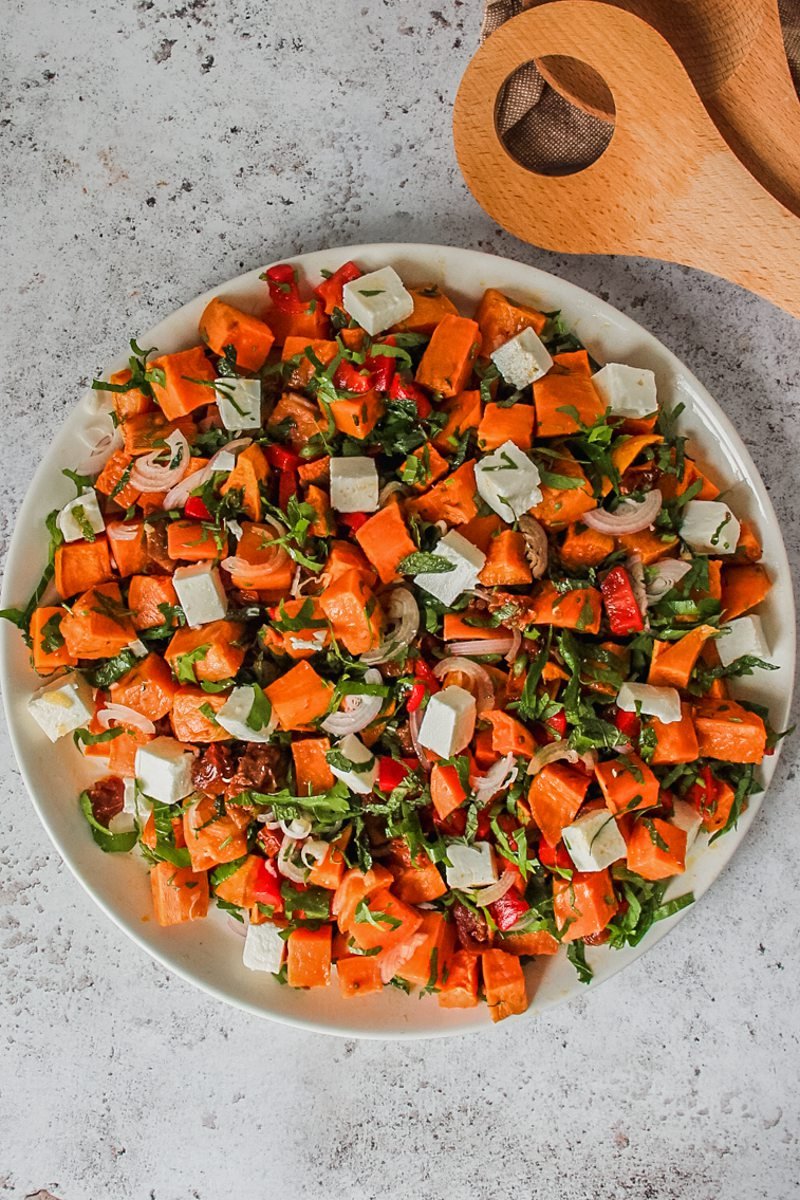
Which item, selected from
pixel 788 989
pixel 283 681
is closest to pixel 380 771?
pixel 283 681

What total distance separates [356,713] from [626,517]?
956 millimetres

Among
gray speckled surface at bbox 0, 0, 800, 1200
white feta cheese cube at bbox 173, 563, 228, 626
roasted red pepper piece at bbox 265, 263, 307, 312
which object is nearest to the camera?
white feta cheese cube at bbox 173, 563, 228, 626

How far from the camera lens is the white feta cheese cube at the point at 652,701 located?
2.59 metres

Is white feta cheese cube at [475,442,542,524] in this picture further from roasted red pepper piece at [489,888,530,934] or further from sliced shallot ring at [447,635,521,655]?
roasted red pepper piece at [489,888,530,934]

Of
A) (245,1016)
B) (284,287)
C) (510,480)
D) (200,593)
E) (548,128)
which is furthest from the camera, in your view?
(245,1016)

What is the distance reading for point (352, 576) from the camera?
8.55 ft

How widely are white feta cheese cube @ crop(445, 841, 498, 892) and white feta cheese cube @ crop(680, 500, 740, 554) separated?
1077 mm

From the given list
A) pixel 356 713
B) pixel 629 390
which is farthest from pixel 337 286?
pixel 356 713

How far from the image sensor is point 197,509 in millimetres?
2732

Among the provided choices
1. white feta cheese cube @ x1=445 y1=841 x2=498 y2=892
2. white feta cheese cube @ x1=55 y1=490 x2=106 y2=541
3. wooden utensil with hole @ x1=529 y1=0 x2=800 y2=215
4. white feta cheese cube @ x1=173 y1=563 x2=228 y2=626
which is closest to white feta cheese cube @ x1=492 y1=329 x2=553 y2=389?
wooden utensil with hole @ x1=529 y1=0 x2=800 y2=215

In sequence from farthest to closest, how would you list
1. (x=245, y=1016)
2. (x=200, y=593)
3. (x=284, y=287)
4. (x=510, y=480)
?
(x=245, y=1016) < (x=284, y=287) < (x=200, y=593) < (x=510, y=480)

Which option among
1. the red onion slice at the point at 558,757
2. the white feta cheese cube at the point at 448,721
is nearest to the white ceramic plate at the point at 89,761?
the red onion slice at the point at 558,757

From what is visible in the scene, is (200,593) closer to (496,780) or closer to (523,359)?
(496,780)

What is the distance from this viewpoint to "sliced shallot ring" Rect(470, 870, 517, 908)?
9.21 ft
